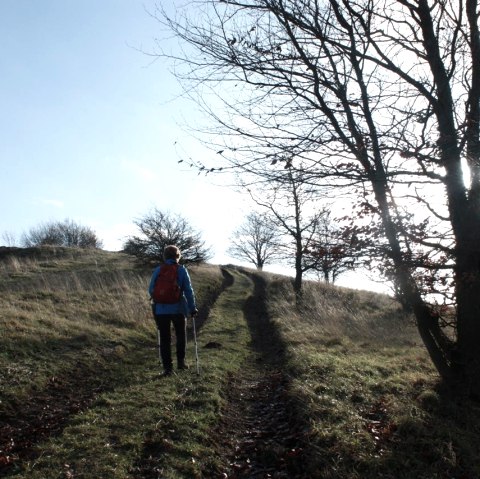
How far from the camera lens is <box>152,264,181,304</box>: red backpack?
8.41 metres

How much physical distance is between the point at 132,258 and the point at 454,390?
1210 inches

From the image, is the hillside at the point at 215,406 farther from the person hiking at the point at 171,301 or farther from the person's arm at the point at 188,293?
the person's arm at the point at 188,293

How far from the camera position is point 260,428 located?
608 cm

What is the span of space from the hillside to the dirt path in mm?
23

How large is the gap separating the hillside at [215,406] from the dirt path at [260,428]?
2 cm

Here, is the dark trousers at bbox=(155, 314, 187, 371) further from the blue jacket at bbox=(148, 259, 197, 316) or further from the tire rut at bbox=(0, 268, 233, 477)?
the tire rut at bbox=(0, 268, 233, 477)

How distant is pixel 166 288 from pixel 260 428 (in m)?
3.29

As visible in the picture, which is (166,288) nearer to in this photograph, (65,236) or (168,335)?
(168,335)

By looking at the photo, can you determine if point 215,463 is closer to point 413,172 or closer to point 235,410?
point 235,410

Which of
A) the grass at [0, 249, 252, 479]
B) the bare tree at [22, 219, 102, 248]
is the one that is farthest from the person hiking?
the bare tree at [22, 219, 102, 248]

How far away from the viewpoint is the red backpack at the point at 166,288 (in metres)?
8.41

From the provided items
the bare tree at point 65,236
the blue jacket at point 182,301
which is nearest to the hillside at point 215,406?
the blue jacket at point 182,301

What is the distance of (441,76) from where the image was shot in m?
6.76

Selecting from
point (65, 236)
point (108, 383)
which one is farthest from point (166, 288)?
point (65, 236)
